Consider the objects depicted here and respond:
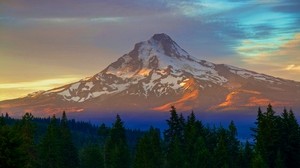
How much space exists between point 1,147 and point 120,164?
61.4 meters

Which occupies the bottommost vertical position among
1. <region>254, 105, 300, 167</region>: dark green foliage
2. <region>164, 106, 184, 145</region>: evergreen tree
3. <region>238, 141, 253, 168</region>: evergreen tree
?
<region>238, 141, 253, 168</region>: evergreen tree

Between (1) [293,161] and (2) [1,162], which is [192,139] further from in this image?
(2) [1,162]

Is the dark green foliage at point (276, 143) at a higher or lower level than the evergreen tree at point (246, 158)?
higher

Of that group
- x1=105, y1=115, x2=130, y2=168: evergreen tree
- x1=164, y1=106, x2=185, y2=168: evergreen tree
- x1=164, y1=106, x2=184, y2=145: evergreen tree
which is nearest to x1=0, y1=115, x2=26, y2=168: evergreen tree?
x1=164, y1=106, x2=185, y2=168: evergreen tree

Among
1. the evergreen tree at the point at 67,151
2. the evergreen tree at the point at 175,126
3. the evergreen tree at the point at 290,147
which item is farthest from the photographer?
the evergreen tree at the point at 67,151

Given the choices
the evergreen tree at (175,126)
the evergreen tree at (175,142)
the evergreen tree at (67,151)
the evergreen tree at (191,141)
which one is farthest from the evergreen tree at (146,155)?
the evergreen tree at (67,151)

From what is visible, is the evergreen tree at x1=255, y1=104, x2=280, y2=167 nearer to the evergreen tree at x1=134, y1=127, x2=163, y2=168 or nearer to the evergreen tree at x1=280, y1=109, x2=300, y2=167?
the evergreen tree at x1=280, y1=109, x2=300, y2=167

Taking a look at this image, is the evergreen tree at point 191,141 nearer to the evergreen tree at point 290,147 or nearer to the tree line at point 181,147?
the tree line at point 181,147

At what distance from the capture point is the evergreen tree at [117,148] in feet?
327

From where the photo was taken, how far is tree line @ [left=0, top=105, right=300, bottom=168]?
229 feet

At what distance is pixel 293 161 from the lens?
73875 millimetres

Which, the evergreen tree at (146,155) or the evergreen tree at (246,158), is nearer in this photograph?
the evergreen tree at (246,158)

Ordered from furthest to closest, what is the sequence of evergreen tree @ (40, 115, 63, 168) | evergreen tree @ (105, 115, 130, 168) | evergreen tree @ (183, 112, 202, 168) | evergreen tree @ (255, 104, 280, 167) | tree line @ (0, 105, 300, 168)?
evergreen tree @ (40, 115, 63, 168), evergreen tree @ (105, 115, 130, 168), evergreen tree @ (183, 112, 202, 168), evergreen tree @ (255, 104, 280, 167), tree line @ (0, 105, 300, 168)

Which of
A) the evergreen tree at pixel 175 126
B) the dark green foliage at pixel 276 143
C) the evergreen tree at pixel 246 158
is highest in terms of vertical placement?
the evergreen tree at pixel 175 126
